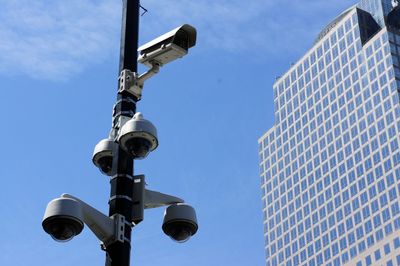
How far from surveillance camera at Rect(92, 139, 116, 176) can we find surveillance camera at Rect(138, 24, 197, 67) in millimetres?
1157

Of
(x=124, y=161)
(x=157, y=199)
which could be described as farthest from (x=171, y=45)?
(x=157, y=199)

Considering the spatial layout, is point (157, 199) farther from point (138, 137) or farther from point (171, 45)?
point (171, 45)

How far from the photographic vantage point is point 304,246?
14562cm

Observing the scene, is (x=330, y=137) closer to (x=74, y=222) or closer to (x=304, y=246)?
(x=304, y=246)

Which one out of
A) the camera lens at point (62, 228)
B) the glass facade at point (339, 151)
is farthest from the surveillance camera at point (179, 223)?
the glass facade at point (339, 151)

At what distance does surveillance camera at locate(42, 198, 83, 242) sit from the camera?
902 centimetres

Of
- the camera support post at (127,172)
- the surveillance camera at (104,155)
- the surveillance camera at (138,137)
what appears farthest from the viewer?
the surveillance camera at (104,155)

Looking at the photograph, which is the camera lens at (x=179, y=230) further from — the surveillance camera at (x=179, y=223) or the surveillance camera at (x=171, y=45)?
the surveillance camera at (x=171, y=45)

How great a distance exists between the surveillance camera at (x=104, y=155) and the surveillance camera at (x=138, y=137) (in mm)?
668

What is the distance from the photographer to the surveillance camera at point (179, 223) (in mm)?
→ 9883

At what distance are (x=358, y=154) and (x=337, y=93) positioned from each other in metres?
15.8

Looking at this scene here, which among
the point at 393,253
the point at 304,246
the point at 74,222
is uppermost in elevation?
the point at 304,246

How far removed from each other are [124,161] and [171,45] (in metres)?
1.58

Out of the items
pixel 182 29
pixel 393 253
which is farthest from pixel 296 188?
pixel 182 29
